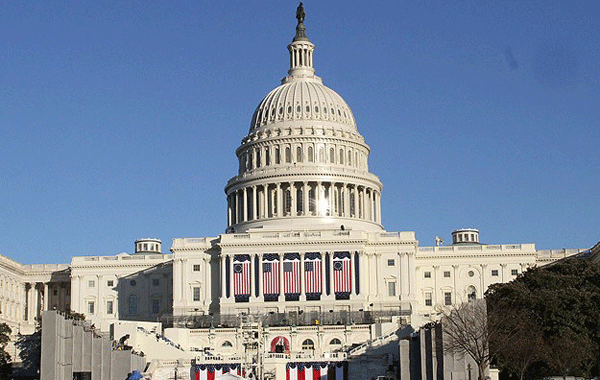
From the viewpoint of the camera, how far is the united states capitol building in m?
150

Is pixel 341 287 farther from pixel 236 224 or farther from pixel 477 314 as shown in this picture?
pixel 477 314

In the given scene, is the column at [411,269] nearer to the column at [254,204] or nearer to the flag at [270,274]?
the flag at [270,274]

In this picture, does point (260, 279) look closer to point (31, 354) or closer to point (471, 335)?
point (31, 354)

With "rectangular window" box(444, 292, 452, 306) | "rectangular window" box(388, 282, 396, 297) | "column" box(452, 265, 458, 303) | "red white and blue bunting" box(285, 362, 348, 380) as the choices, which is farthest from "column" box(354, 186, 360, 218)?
"red white and blue bunting" box(285, 362, 348, 380)

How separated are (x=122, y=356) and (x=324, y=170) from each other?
266 ft

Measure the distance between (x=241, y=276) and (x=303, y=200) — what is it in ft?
67.1

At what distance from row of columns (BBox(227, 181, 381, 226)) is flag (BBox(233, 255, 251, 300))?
16.4 meters

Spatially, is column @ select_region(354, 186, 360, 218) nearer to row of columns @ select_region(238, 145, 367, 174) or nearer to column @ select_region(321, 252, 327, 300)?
row of columns @ select_region(238, 145, 367, 174)

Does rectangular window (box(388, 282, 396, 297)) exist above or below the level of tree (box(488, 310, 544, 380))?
above

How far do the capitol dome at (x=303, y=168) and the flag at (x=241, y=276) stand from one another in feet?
35.2

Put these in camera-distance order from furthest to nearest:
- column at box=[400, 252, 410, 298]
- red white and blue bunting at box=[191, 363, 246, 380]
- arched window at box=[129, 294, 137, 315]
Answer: arched window at box=[129, 294, 137, 315] < column at box=[400, 252, 410, 298] < red white and blue bunting at box=[191, 363, 246, 380]

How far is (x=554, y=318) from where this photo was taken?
112 metres

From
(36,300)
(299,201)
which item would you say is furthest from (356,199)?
(36,300)

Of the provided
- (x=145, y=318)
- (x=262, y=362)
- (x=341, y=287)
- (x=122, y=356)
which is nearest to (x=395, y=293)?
(x=341, y=287)
